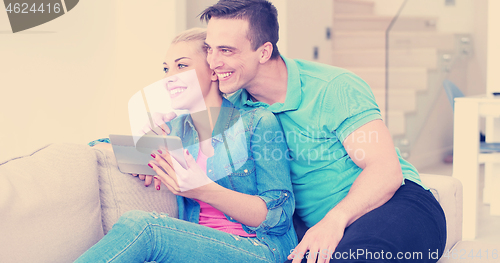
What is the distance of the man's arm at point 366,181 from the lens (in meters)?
1.37

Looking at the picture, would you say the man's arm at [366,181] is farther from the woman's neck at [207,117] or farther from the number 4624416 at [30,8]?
the number 4624416 at [30,8]

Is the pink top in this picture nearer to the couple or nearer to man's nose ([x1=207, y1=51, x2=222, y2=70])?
the couple

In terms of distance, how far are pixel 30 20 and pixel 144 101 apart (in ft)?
2.87

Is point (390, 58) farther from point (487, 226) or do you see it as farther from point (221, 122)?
point (221, 122)

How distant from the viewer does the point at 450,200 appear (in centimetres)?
174

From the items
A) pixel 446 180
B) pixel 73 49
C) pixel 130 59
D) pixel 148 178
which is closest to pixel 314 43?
pixel 130 59

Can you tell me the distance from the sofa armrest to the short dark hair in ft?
2.50

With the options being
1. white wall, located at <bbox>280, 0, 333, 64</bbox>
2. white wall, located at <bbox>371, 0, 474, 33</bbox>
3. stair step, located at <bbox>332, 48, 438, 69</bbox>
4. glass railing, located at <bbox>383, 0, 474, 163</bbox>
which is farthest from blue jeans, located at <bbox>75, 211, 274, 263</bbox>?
white wall, located at <bbox>371, 0, 474, 33</bbox>

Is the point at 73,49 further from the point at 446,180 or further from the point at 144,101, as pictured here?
the point at 446,180

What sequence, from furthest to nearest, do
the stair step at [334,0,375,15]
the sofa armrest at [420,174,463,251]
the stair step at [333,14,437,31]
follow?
the stair step at [334,0,375,15], the stair step at [333,14,437,31], the sofa armrest at [420,174,463,251]

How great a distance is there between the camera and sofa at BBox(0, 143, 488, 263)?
1296mm

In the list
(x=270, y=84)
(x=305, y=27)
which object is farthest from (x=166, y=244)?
(x=305, y=27)

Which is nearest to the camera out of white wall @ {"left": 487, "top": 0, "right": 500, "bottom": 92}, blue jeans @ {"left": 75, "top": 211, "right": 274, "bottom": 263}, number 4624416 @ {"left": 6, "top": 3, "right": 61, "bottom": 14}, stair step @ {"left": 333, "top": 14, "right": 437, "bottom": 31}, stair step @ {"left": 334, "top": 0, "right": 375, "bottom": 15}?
blue jeans @ {"left": 75, "top": 211, "right": 274, "bottom": 263}

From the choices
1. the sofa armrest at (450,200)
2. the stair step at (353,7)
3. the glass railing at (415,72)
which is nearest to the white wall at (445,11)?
the glass railing at (415,72)
